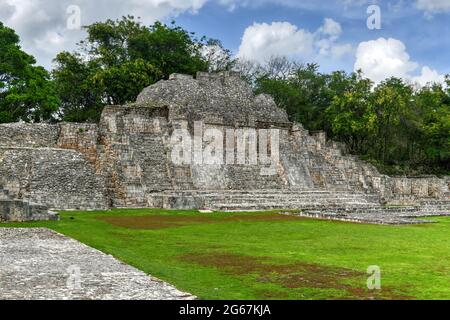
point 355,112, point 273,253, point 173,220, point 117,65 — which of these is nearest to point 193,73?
point 117,65

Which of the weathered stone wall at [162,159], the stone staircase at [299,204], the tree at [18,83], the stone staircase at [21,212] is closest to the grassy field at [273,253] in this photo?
the stone staircase at [21,212]

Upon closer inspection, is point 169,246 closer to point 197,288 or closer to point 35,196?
point 197,288

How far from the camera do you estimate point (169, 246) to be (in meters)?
12.3

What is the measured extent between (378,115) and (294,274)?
32735mm

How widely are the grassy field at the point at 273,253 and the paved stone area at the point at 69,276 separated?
1.43 ft

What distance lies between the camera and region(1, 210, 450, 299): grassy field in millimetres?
7918

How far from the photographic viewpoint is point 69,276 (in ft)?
27.4

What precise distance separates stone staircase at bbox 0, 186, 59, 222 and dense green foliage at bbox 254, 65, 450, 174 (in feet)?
86.4

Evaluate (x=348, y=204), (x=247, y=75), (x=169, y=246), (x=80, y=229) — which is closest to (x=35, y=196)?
(x=80, y=229)

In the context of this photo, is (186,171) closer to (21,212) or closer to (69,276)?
(21,212)

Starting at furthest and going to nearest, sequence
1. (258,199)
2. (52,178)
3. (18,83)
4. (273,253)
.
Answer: (18,83), (258,199), (52,178), (273,253)

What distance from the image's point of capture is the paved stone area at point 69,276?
7176mm

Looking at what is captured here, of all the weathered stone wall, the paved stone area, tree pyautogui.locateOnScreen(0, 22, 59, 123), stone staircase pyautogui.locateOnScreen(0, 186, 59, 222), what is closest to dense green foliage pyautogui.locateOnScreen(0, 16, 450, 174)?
tree pyautogui.locateOnScreen(0, 22, 59, 123)
